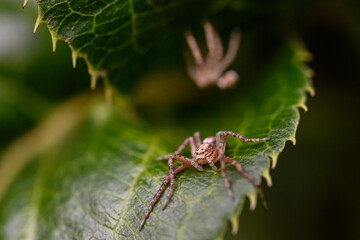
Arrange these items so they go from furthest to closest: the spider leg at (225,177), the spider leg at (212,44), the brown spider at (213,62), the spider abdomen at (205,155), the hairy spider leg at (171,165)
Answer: the brown spider at (213,62)
the spider leg at (212,44)
the spider abdomen at (205,155)
the hairy spider leg at (171,165)
the spider leg at (225,177)

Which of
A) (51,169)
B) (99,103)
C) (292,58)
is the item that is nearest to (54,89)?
(99,103)

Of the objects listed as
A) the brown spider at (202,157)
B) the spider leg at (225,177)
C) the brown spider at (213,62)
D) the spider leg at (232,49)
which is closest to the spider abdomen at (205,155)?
the brown spider at (202,157)

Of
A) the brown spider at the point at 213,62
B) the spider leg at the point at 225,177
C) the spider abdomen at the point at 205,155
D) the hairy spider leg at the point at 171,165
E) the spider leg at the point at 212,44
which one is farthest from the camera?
the brown spider at the point at 213,62

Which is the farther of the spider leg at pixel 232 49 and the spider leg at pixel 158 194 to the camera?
the spider leg at pixel 232 49

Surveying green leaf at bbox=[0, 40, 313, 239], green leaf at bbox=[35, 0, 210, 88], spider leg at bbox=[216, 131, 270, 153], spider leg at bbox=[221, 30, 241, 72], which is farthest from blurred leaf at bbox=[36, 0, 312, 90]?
spider leg at bbox=[216, 131, 270, 153]

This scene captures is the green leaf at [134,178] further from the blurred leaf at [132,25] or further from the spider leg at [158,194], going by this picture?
the blurred leaf at [132,25]

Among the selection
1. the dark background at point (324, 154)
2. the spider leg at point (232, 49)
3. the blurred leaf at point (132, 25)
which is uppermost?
the blurred leaf at point (132, 25)
